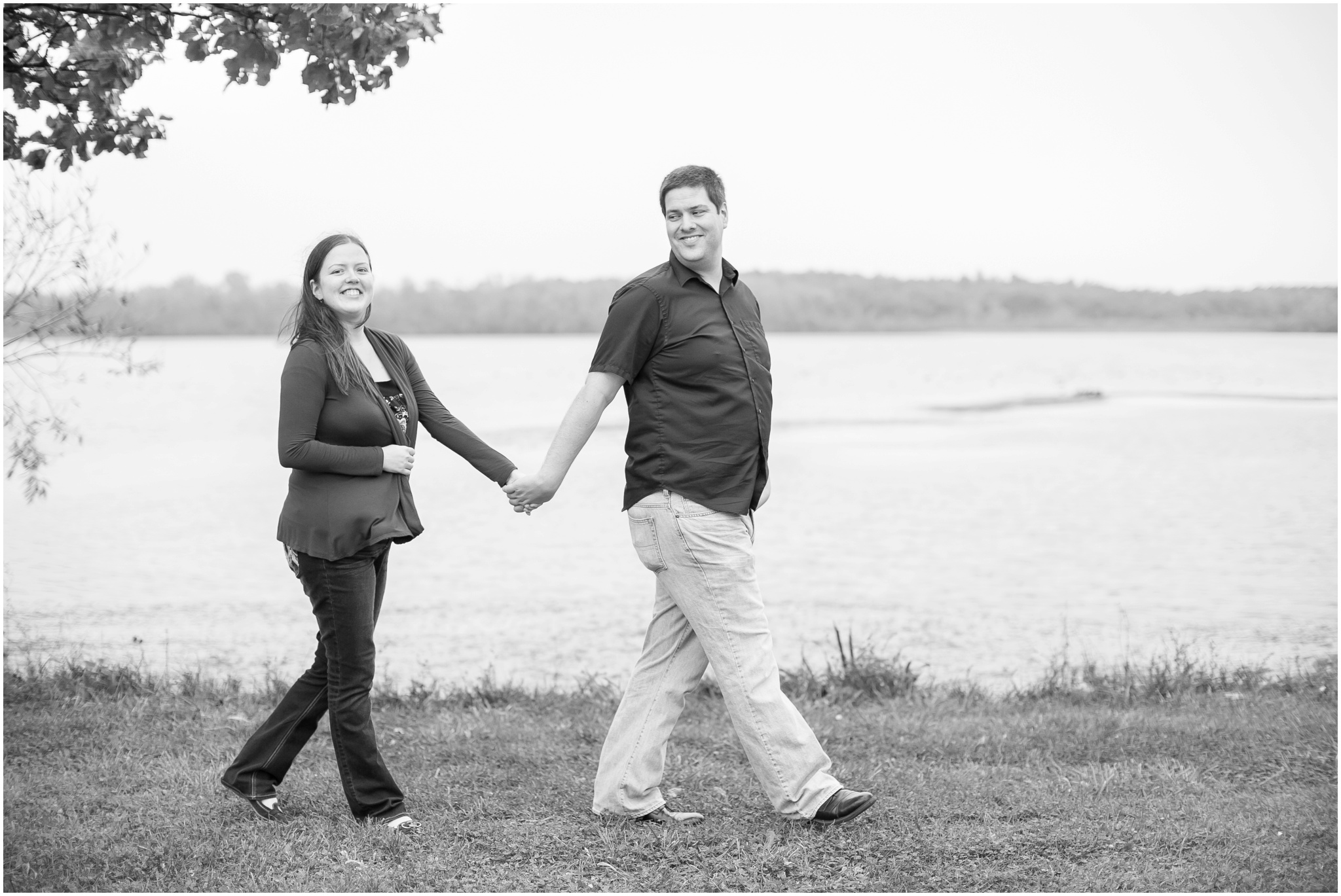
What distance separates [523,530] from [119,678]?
9.62 metres

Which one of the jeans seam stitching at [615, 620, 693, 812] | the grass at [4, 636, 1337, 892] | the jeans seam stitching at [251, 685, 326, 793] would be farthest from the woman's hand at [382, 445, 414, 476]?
the grass at [4, 636, 1337, 892]

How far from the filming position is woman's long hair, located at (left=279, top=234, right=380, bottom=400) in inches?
159

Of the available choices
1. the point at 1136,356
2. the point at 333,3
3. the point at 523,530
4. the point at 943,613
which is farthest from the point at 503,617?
the point at 1136,356

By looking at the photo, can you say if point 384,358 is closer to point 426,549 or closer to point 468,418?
point 426,549

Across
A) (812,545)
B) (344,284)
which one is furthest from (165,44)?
(812,545)

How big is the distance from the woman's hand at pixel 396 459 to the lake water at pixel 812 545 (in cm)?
386

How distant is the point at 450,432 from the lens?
4.43 m

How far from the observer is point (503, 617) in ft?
34.7

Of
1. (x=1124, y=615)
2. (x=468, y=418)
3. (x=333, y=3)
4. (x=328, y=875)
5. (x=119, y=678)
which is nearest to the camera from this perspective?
(x=328, y=875)

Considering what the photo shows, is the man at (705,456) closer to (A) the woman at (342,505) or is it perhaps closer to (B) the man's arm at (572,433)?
(B) the man's arm at (572,433)

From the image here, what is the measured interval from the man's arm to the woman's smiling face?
74 centimetres

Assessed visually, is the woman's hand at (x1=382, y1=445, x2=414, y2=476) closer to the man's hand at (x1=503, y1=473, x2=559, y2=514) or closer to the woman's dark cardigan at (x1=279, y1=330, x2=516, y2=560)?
the woman's dark cardigan at (x1=279, y1=330, x2=516, y2=560)

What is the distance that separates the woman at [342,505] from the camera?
3980 mm

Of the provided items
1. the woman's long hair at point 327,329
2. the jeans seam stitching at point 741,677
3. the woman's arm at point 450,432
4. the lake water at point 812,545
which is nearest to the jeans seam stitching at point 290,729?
the woman's arm at point 450,432
